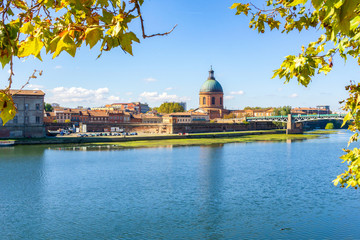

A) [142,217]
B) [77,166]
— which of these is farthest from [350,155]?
[77,166]

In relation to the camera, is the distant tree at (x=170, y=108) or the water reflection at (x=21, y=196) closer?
the water reflection at (x=21, y=196)

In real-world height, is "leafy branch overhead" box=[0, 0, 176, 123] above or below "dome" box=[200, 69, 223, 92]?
below

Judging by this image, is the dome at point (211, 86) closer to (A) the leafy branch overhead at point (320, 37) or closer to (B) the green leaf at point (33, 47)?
(A) the leafy branch overhead at point (320, 37)

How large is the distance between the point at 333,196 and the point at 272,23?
18.7 m

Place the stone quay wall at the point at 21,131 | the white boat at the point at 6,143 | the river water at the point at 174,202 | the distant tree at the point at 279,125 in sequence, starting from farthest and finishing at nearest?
1. the distant tree at the point at 279,125
2. the stone quay wall at the point at 21,131
3. the white boat at the point at 6,143
4. the river water at the point at 174,202

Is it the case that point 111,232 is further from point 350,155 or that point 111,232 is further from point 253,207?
point 350,155

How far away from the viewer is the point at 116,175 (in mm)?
31000

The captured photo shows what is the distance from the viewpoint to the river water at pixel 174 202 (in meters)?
16.7

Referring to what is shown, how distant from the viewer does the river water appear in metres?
16.7

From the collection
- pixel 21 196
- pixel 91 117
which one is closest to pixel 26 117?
pixel 21 196

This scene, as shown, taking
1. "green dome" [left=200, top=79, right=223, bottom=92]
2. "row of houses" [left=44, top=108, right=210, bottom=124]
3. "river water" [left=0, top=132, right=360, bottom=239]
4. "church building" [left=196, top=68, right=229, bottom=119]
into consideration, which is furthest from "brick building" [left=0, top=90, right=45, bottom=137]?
"green dome" [left=200, top=79, right=223, bottom=92]

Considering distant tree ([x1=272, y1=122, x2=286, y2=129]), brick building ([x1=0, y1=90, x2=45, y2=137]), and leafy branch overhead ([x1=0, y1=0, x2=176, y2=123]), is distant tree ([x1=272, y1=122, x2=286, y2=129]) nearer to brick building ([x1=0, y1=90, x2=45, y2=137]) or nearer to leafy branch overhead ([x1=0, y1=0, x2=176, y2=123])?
brick building ([x1=0, y1=90, x2=45, y2=137])

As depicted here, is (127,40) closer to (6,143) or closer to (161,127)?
(6,143)

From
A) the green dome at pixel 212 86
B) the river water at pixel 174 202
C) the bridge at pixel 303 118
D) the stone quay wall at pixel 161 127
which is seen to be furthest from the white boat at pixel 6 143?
the green dome at pixel 212 86
